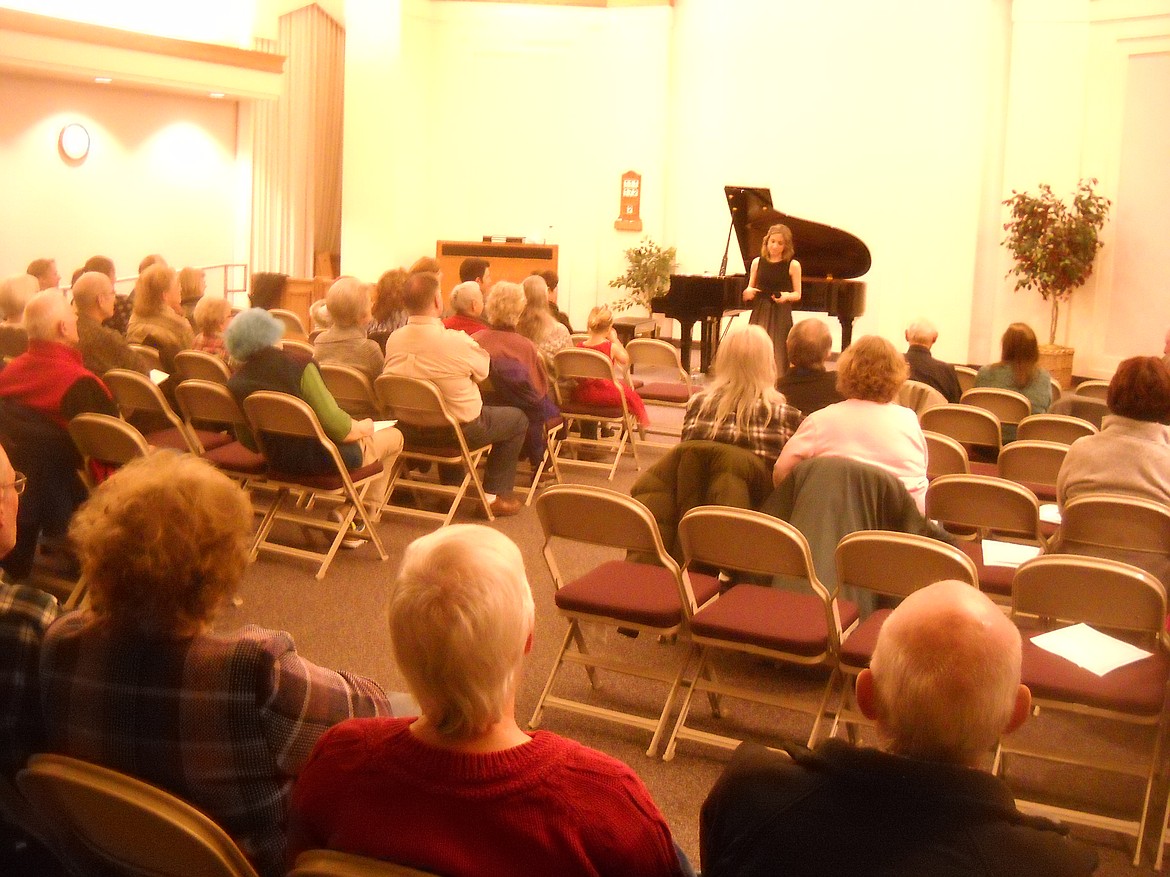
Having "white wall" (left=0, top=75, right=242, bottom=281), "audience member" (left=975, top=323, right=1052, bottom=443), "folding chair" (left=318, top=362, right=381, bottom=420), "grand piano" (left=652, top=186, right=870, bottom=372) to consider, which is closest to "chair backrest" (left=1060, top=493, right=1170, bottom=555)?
"audience member" (left=975, top=323, right=1052, bottom=443)

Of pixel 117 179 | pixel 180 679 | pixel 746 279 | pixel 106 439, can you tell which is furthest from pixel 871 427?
pixel 117 179

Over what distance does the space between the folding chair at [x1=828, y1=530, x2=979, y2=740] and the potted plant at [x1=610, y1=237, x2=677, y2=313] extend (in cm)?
973

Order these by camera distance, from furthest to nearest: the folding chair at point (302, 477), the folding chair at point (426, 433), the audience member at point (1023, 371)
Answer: the audience member at point (1023, 371)
the folding chair at point (426, 433)
the folding chair at point (302, 477)

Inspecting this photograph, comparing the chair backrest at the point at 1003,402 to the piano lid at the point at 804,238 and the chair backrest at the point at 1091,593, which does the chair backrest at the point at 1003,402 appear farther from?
the piano lid at the point at 804,238

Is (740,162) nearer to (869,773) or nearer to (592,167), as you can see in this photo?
(592,167)

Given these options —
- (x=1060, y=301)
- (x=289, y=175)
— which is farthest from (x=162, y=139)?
(x=1060, y=301)

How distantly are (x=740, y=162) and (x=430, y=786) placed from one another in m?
12.1

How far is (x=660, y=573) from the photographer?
4148 mm

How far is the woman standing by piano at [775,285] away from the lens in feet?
32.7

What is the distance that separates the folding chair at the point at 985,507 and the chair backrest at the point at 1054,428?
1.36m

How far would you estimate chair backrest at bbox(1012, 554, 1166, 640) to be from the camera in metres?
3.34

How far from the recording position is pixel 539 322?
745 centimetres

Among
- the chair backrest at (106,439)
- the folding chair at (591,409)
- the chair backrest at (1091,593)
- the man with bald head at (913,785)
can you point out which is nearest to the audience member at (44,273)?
the chair backrest at (106,439)

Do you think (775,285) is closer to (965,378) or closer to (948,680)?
(965,378)
